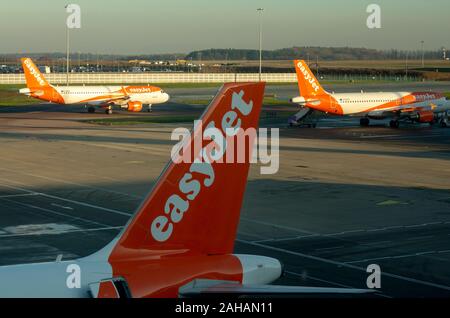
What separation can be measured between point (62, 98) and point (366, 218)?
72.1 meters

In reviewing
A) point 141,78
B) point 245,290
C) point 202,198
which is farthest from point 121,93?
point 245,290

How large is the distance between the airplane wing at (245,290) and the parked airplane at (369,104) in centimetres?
6715

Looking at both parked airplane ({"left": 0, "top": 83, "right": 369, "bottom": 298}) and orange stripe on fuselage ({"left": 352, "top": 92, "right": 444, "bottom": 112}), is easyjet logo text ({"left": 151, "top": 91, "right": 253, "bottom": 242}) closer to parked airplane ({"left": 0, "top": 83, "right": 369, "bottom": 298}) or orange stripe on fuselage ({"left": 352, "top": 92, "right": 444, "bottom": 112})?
parked airplane ({"left": 0, "top": 83, "right": 369, "bottom": 298})

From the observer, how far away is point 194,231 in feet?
39.2

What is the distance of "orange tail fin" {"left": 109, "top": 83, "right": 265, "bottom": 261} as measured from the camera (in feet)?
38.4

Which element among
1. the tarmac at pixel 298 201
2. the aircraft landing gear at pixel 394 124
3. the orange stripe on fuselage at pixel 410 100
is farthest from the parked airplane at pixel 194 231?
the orange stripe on fuselage at pixel 410 100

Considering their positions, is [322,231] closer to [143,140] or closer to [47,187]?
[47,187]

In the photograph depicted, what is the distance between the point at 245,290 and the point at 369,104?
72.4 meters

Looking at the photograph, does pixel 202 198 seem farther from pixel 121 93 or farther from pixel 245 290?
pixel 121 93

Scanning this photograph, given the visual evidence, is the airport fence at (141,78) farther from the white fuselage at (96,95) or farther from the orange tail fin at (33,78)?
the orange tail fin at (33,78)

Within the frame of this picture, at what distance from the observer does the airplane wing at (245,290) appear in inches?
380

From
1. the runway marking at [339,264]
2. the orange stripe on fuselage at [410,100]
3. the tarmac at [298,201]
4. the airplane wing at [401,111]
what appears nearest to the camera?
the runway marking at [339,264]

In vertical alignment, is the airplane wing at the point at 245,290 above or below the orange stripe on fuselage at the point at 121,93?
below
